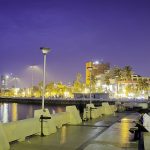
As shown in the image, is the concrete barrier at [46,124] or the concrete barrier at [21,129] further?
the concrete barrier at [46,124]

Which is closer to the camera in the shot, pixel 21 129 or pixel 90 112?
pixel 21 129

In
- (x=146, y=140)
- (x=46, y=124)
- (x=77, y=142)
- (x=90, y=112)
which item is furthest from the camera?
(x=90, y=112)

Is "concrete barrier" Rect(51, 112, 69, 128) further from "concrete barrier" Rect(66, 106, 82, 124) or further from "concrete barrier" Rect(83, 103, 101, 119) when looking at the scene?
"concrete barrier" Rect(83, 103, 101, 119)

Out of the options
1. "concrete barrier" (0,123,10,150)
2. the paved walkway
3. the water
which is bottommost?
the water

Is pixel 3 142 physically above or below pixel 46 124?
below

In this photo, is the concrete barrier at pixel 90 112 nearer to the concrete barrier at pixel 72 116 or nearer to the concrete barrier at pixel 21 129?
the concrete barrier at pixel 72 116

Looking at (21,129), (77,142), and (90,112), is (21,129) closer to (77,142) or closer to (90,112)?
(77,142)

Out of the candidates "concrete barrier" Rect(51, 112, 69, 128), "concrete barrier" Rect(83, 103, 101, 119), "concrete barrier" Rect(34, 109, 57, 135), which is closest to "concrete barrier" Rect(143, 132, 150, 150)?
"concrete barrier" Rect(34, 109, 57, 135)

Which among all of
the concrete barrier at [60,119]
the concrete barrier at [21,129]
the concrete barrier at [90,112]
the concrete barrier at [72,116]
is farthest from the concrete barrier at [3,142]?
the concrete barrier at [90,112]

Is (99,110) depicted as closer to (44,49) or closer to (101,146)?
(44,49)

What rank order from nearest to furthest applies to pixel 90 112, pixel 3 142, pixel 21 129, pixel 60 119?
pixel 3 142, pixel 21 129, pixel 60 119, pixel 90 112

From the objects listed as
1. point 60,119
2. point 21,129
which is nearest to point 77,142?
point 21,129

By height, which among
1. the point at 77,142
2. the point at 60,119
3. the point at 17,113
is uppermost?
the point at 60,119

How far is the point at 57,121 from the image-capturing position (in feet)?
73.6
